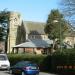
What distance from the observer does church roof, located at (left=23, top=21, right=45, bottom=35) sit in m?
122

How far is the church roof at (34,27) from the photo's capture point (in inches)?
4806

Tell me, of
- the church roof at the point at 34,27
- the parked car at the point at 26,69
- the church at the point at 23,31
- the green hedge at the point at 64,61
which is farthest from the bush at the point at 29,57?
the church roof at the point at 34,27

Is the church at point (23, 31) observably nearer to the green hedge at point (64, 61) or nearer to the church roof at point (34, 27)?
the church roof at point (34, 27)

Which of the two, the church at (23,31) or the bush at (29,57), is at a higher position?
the church at (23,31)

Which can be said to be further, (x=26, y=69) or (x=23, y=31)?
(x=23, y=31)

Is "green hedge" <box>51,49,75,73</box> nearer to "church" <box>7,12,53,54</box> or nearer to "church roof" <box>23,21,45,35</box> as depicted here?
"church" <box>7,12,53,54</box>

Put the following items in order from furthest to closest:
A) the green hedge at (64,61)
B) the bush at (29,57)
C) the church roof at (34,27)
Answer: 1. the church roof at (34,27)
2. the bush at (29,57)
3. the green hedge at (64,61)

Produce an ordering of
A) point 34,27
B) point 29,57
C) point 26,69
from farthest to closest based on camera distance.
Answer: point 34,27 → point 29,57 → point 26,69

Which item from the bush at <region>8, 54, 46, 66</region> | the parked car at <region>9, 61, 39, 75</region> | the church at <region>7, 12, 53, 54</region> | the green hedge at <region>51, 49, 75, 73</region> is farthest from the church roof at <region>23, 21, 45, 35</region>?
the parked car at <region>9, 61, 39, 75</region>

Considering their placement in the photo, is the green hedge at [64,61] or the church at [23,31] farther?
the church at [23,31]

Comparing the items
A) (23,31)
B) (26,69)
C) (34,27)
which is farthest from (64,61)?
(23,31)

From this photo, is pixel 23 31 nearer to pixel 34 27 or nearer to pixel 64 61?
pixel 34 27

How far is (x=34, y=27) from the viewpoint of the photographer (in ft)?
407

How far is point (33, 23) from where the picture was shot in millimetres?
126500
